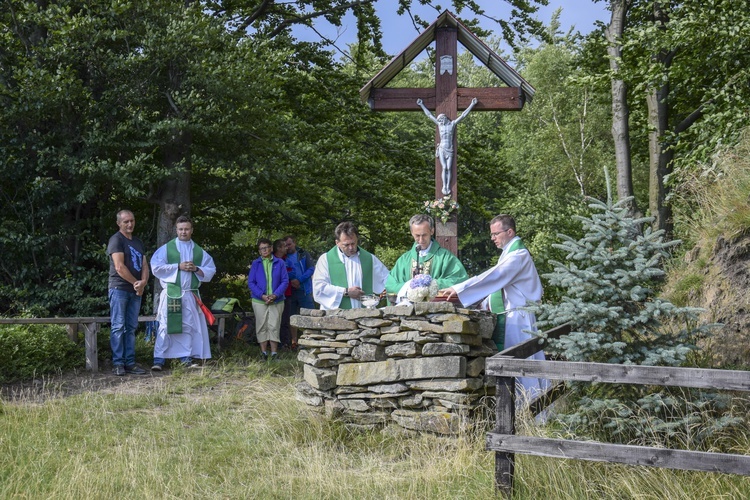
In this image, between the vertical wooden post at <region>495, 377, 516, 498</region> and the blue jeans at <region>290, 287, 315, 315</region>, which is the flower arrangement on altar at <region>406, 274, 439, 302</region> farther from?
the blue jeans at <region>290, 287, 315, 315</region>

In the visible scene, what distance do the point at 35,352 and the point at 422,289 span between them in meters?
5.01

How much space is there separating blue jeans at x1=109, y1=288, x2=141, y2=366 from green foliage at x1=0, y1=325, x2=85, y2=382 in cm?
57

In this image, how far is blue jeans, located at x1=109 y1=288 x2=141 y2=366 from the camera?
934 centimetres

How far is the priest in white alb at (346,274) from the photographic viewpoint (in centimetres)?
763

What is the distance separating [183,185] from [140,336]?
226cm

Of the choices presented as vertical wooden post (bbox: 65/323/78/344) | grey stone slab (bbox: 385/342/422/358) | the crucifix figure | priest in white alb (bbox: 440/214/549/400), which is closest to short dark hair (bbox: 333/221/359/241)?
priest in white alb (bbox: 440/214/549/400)

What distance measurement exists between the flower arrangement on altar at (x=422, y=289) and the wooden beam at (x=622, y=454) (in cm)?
197

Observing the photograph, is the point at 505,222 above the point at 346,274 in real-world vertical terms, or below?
above

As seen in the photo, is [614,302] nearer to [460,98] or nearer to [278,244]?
[460,98]

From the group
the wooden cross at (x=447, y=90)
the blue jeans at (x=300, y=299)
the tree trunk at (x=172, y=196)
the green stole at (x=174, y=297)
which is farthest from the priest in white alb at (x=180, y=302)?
the wooden cross at (x=447, y=90)

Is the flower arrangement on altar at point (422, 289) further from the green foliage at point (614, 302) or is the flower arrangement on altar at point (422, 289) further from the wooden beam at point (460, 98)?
the wooden beam at point (460, 98)

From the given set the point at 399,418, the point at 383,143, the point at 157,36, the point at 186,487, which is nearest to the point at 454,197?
the point at 399,418

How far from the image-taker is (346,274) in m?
7.91

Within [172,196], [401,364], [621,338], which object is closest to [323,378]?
[401,364]
